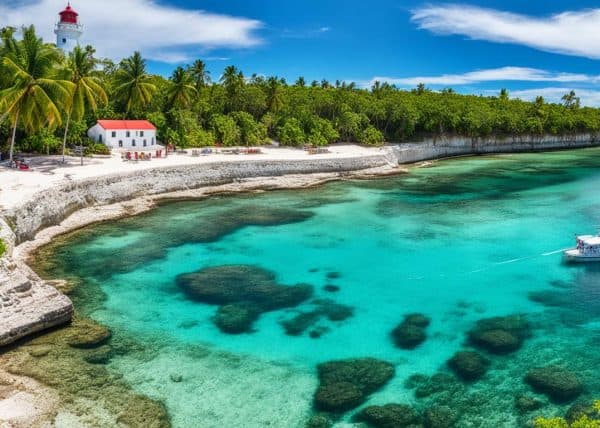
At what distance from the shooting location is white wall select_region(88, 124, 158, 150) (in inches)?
2235

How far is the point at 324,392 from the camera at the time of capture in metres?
16.8

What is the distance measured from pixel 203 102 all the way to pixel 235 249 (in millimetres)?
43422

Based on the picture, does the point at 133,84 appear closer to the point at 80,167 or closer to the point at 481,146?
the point at 80,167

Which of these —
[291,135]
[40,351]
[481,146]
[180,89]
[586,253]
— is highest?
[180,89]

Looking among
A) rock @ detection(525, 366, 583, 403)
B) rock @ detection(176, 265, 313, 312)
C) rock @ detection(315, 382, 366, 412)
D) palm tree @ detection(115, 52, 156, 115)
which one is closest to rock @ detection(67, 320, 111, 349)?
rock @ detection(176, 265, 313, 312)

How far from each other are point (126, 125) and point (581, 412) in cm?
5189

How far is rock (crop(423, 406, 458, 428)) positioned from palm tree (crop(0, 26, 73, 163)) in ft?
108

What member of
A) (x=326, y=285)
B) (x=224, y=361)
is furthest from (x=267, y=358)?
(x=326, y=285)

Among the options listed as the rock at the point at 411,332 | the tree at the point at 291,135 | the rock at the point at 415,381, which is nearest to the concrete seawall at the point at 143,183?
the tree at the point at 291,135

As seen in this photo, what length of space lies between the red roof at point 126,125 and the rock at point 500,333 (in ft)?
149

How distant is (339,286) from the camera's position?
1041 inches

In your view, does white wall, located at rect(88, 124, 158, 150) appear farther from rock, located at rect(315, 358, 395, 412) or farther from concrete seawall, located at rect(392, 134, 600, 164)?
rock, located at rect(315, 358, 395, 412)

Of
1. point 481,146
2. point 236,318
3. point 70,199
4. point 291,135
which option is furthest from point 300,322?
point 481,146

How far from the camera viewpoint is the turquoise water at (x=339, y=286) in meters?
17.1
